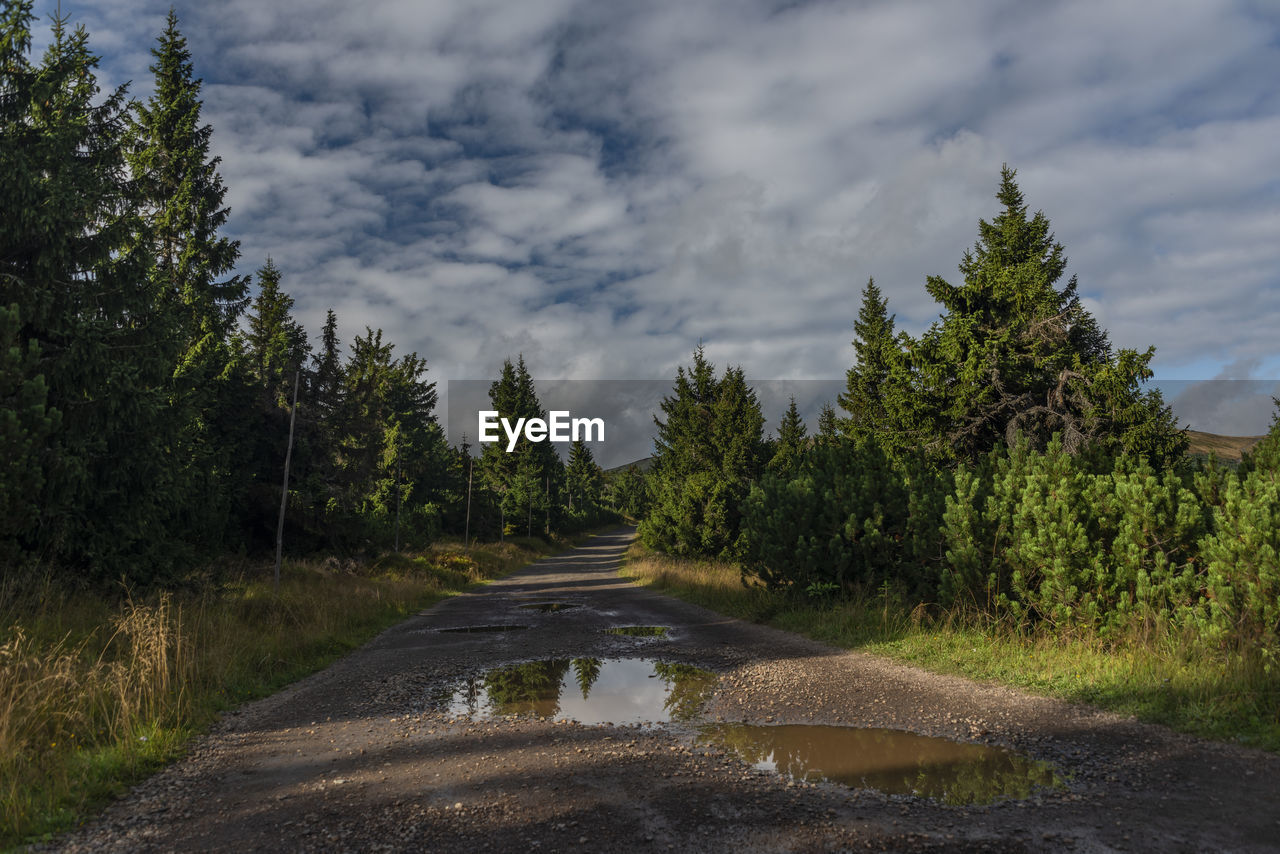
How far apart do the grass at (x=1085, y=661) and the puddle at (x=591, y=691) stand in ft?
9.99

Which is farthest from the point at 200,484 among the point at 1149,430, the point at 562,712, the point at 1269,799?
the point at 1149,430

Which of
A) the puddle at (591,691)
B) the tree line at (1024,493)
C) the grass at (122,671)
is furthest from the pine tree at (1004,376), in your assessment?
the grass at (122,671)

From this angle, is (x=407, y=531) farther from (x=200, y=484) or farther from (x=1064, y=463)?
(x=1064, y=463)

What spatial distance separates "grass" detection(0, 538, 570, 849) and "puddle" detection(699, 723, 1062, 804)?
434 cm

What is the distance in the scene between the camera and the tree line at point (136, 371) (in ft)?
30.4

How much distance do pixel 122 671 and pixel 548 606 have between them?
11.5 metres

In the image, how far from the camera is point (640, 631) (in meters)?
12.1

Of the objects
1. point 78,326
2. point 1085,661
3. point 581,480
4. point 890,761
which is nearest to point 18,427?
point 78,326

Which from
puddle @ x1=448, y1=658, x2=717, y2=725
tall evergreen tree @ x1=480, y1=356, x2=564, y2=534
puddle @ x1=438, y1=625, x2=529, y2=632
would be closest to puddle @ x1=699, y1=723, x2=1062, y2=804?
puddle @ x1=448, y1=658, x2=717, y2=725

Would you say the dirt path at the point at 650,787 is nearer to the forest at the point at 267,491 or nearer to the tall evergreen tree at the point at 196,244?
the forest at the point at 267,491

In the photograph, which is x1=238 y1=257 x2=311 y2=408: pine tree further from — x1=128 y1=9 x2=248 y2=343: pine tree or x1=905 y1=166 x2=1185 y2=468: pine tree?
x1=905 y1=166 x2=1185 y2=468: pine tree

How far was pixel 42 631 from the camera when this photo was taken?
7762 mm

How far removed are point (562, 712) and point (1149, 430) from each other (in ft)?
39.9

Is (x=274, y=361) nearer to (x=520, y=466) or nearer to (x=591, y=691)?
(x=591, y=691)
